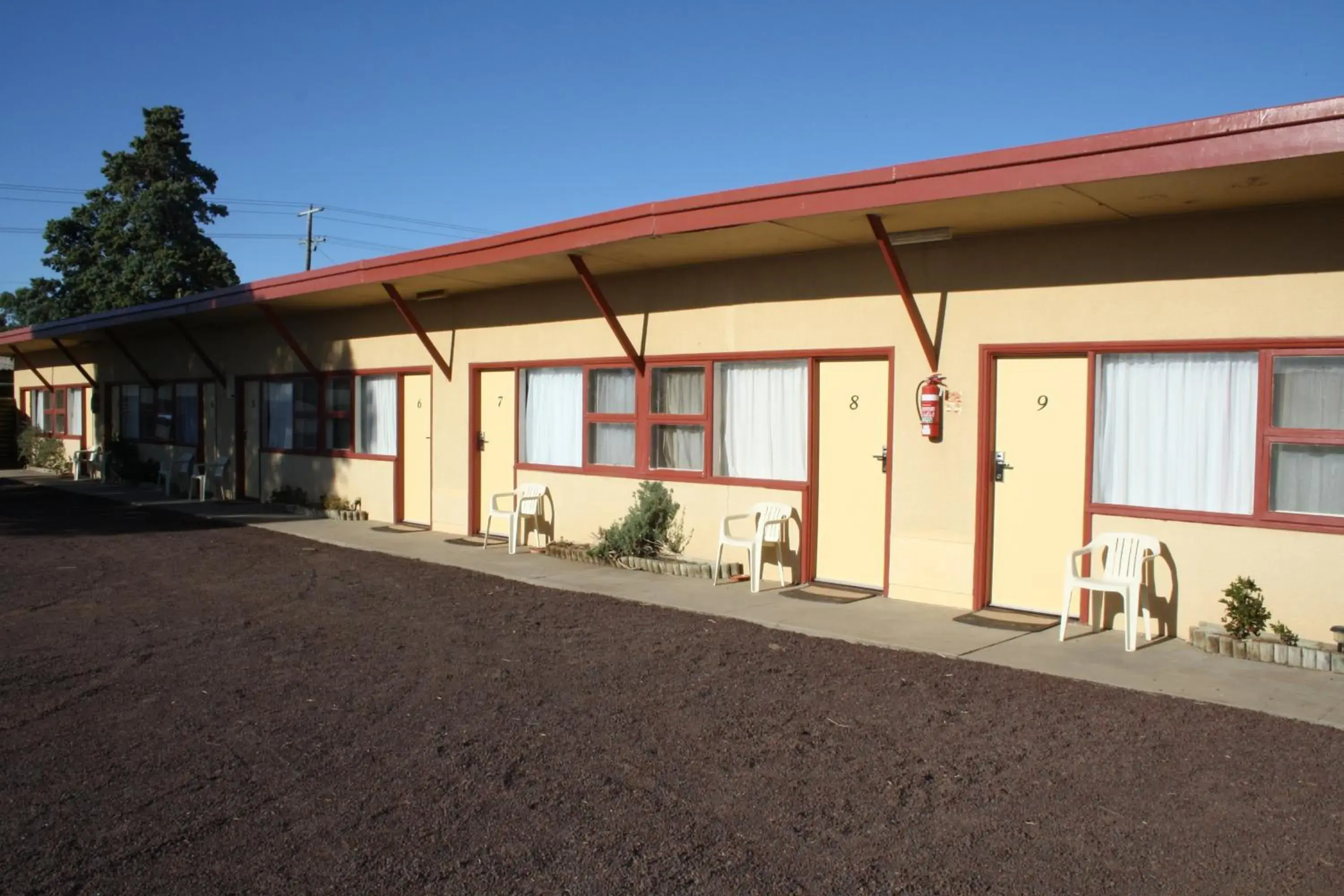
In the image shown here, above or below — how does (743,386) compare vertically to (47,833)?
above

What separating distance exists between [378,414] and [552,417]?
3.71m

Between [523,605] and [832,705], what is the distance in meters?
3.56

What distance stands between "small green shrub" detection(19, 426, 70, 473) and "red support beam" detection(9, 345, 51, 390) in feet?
3.67

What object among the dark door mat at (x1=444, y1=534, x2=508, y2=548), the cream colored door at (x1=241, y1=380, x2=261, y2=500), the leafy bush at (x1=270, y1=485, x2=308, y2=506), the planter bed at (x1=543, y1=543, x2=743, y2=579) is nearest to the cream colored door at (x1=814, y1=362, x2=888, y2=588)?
the planter bed at (x1=543, y1=543, x2=743, y2=579)

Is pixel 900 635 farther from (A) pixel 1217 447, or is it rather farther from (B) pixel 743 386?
(B) pixel 743 386

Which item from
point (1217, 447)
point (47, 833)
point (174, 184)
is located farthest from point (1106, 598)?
point (174, 184)

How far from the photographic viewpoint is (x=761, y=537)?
953 centimetres

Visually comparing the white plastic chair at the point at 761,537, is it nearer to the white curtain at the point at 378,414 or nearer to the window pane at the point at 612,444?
the window pane at the point at 612,444

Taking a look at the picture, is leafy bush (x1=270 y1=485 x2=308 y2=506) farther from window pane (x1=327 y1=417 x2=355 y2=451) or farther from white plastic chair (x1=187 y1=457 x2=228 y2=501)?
white plastic chair (x1=187 y1=457 x2=228 y2=501)

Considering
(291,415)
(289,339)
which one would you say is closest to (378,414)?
(289,339)

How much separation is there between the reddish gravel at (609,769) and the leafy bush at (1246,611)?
4.46 feet

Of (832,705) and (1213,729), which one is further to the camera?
(832,705)

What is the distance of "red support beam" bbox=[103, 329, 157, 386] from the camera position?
66.6ft

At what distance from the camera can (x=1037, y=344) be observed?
8133 millimetres
